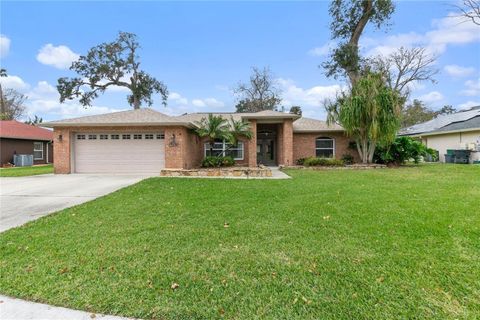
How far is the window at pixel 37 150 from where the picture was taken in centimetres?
2320

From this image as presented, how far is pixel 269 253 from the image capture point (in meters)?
3.71

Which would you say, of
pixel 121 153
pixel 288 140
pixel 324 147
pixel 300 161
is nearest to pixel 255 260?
pixel 121 153

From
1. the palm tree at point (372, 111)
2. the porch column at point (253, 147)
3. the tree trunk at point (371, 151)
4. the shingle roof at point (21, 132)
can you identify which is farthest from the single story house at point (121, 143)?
the tree trunk at point (371, 151)

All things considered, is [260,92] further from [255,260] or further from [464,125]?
[255,260]

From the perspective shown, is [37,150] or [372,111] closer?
[372,111]

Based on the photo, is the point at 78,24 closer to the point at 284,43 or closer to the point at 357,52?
the point at 284,43

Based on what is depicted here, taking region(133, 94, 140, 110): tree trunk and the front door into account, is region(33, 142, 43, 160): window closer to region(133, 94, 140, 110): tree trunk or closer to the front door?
region(133, 94, 140, 110): tree trunk

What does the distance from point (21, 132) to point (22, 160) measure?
2786mm

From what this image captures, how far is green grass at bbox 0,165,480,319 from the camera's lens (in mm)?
2574

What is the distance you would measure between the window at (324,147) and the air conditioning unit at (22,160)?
72.3ft

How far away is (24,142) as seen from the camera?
22.2 m

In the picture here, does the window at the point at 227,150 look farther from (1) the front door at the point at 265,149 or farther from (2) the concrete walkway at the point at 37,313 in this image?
(2) the concrete walkway at the point at 37,313

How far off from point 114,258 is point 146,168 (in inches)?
455

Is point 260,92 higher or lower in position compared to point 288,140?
higher
